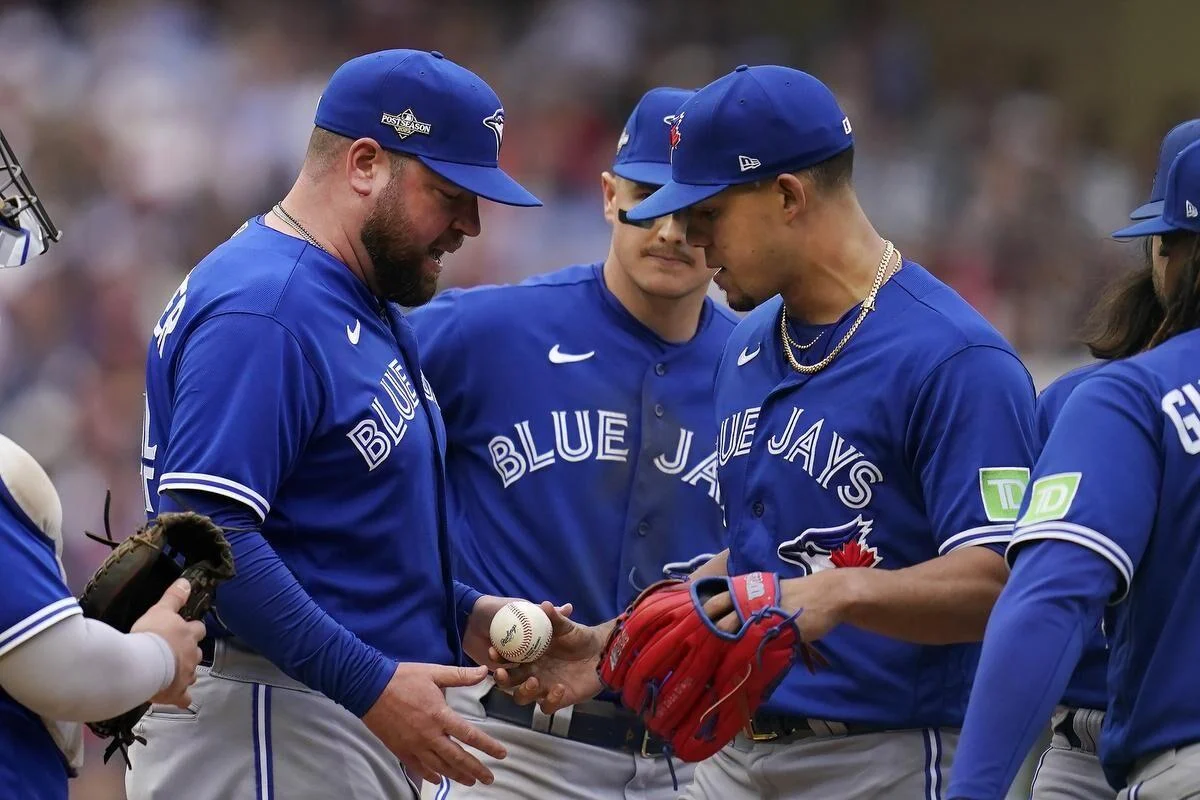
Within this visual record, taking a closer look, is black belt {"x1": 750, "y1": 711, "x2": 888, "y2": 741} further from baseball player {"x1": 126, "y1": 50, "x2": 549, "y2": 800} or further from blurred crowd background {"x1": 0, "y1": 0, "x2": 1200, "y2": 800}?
blurred crowd background {"x1": 0, "y1": 0, "x2": 1200, "y2": 800}

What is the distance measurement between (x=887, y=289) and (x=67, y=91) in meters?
7.56

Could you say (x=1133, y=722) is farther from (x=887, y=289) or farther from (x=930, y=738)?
(x=887, y=289)

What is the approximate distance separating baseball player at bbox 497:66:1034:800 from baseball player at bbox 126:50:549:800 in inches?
21.4

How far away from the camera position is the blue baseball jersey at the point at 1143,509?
8.54ft

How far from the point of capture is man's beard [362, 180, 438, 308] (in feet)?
11.7

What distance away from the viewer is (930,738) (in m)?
3.43

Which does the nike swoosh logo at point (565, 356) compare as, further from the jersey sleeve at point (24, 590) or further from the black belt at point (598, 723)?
the jersey sleeve at point (24, 590)

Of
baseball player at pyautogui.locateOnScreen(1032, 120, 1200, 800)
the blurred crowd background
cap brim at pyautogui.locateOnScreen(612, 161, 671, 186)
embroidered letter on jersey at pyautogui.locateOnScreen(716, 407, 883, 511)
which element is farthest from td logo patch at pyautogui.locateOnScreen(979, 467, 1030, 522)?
the blurred crowd background

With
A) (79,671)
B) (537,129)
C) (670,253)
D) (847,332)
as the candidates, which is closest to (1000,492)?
(847,332)

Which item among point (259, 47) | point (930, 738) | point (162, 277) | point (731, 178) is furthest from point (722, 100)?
point (259, 47)

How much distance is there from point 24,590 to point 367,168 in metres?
1.36

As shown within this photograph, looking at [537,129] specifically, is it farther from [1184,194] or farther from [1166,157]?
[1184,194]

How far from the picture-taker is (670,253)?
4.40m

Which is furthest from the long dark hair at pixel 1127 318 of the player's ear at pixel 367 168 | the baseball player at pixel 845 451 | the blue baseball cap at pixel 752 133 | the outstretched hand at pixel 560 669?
the player's ear at pixel 367 168
